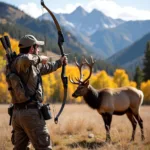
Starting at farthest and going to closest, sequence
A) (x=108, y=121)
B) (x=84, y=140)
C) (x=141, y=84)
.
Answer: (x=141, y=84) → (x=108, y=121) → (x=84, y=140)

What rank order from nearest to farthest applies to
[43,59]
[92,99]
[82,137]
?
[43,59]
[82,137]
[92,99]

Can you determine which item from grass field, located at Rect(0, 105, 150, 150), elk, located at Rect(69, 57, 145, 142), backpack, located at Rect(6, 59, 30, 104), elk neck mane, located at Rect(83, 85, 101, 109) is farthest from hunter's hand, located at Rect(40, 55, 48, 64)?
elk neck mane, located at Rect(83, 85, 101, 109)

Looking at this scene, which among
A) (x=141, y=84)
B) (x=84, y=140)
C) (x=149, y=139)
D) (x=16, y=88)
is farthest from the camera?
(x=141, y=84)

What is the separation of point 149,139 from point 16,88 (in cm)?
491

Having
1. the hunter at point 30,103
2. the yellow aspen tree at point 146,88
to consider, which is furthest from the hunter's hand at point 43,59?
the yellow aspen tree at point 146,88

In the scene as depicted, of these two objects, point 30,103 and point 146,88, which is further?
point 146,88

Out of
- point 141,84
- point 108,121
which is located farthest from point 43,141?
point 141,84

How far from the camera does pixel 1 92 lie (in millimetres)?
64938

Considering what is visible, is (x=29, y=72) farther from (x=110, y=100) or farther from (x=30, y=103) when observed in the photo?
(x=110, y=100)

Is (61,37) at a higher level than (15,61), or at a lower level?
higher

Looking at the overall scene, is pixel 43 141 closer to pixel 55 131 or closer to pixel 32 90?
pixel 32 90

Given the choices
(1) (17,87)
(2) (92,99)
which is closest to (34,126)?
(1) (17,87)

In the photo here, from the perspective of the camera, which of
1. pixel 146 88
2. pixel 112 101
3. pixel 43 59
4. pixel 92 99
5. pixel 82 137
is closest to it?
pixel 43 59

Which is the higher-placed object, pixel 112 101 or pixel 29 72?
pixel 29 72
